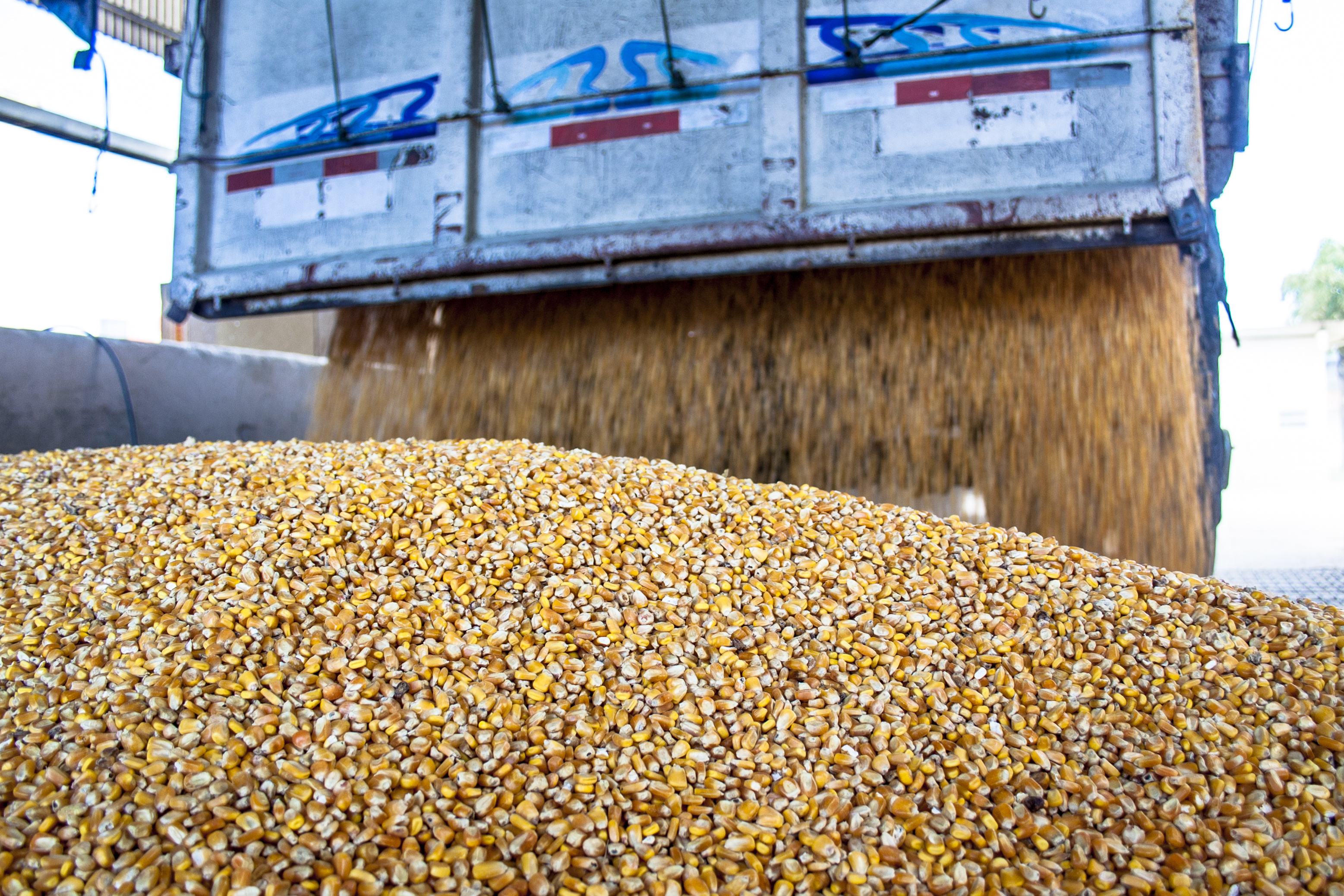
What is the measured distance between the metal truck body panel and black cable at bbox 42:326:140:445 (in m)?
0.98

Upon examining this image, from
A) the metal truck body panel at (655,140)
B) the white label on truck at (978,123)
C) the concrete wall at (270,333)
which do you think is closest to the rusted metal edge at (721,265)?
the metal truck body panel at (655,140)

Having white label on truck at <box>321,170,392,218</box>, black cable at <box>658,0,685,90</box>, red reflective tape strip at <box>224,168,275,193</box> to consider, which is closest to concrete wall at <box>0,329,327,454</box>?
red reflective tape strip at <box>224,168,275,193</box>

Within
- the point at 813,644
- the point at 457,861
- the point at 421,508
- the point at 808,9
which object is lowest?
the point at 457,861

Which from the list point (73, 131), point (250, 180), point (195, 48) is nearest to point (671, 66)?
point (250, 180)

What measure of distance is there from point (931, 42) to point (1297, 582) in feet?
8.24

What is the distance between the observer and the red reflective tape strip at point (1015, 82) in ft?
8.55

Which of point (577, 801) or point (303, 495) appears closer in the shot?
point (577, 801)

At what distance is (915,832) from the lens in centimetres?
142

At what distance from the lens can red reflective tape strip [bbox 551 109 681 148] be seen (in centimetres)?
290

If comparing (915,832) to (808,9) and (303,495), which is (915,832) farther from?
(808,9)

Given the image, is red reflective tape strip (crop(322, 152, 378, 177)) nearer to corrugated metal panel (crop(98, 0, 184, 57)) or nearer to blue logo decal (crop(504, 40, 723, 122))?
blue logo decal (crop(504, 40, 723, 122))

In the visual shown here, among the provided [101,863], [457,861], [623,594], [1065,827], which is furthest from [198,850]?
[1065,827]

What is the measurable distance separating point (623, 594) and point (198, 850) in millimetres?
930

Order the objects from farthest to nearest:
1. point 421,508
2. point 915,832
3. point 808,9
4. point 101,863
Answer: point 808,9
point 421,508
point 915,832
point 101,863
